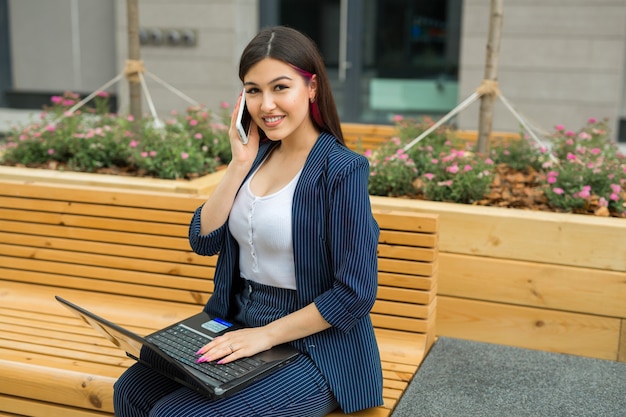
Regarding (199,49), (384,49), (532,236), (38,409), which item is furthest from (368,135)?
(199,49)

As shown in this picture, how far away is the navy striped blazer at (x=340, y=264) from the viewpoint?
2338 mm

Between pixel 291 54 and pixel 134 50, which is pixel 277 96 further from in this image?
pixel 134 50

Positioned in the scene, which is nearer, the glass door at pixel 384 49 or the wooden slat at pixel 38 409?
the wooden slat at pixel 38 409

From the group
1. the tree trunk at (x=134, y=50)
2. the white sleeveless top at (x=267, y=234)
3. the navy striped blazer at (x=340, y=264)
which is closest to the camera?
the navy striped blazer at (x=340, y=264)

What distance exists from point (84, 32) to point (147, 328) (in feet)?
26.3

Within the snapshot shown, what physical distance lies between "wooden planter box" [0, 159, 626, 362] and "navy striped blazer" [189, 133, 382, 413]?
111 cm

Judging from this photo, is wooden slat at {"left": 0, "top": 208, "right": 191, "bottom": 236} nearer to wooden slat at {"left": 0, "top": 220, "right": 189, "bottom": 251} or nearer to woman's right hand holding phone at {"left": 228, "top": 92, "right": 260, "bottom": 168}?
wooden slat at {"left": 0, "top": 220, "right": 189, "bottom": 251}

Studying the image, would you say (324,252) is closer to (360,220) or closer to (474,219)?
(360,220)

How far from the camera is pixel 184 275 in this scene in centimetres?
353

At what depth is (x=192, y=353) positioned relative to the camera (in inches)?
95.3

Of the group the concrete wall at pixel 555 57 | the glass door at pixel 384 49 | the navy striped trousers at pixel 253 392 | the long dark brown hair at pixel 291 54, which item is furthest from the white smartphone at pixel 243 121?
the glass door at pixel 384 49

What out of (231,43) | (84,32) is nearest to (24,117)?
(84,32)

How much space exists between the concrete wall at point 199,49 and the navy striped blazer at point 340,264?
7.31m

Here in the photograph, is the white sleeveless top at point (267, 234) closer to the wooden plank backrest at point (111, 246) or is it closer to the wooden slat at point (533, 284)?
the wooden plank backrest at point (111, 246)
